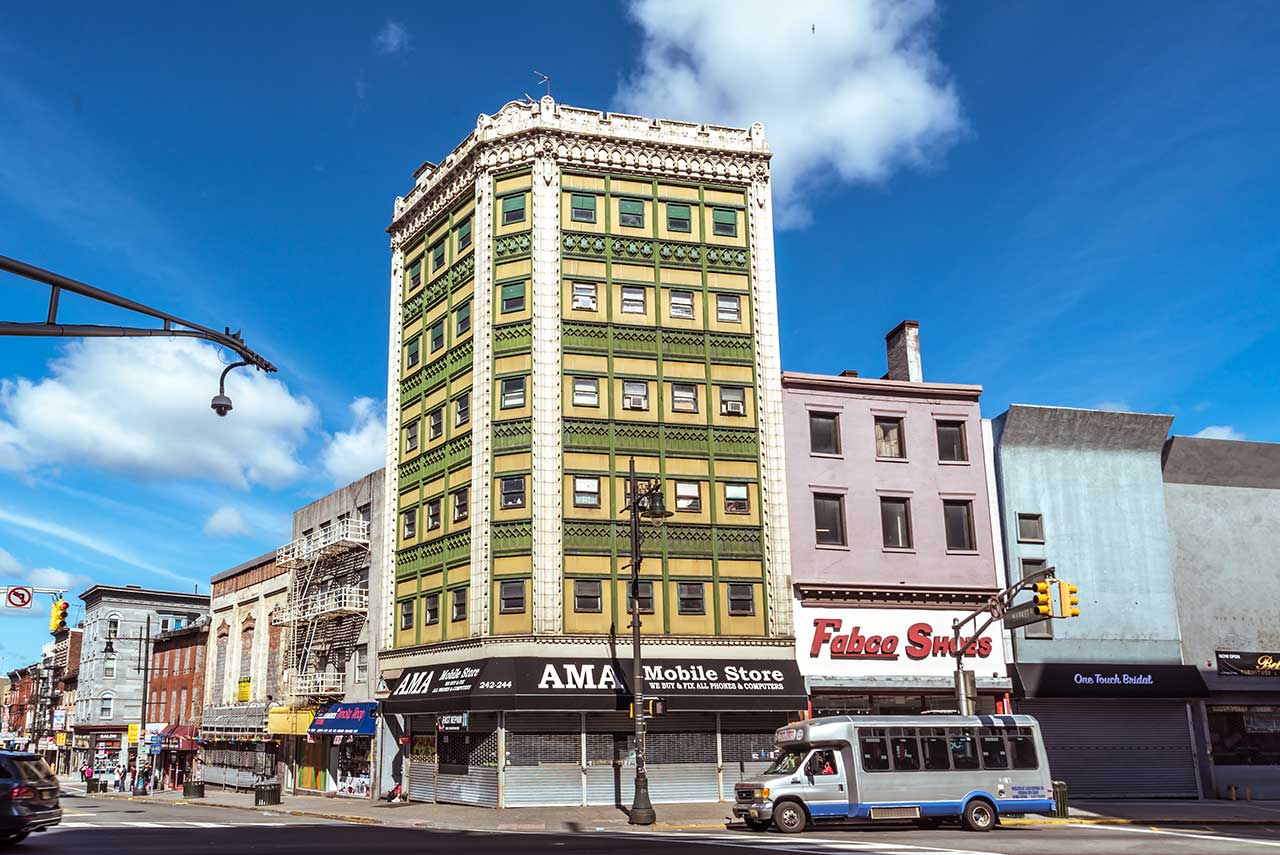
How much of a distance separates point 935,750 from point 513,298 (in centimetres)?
2177

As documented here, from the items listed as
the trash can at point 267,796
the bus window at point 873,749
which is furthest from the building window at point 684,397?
the trash can at point 267,796

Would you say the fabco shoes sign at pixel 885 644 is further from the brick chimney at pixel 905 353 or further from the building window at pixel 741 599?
the brick chimney at pixel 905 353

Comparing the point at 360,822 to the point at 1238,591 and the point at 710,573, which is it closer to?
the point at 710,573

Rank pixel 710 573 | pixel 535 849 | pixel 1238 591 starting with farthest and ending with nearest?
pixel 1238 591
pixel 710 573
pixel 535 849

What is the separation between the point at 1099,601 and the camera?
4031cm

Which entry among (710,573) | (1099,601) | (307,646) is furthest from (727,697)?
(307,646)

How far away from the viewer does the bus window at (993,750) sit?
28.0 metres

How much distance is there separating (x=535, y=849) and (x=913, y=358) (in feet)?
95.0

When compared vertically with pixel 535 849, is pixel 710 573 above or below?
above

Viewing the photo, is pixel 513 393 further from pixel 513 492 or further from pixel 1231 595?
pixel 1231 595

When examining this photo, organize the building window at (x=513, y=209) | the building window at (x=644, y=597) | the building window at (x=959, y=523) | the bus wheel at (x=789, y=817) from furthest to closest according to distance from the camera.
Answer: the building window at (x=959, y=523) < the building window at (x=513, y=209) < the building window at (x=644, y=597) < the bus wheel at (x=789, y=817)

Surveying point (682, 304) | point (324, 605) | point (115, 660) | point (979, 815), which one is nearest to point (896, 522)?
point (682, 304)

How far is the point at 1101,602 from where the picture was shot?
40344mm

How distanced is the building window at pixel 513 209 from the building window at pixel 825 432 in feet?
43.8
